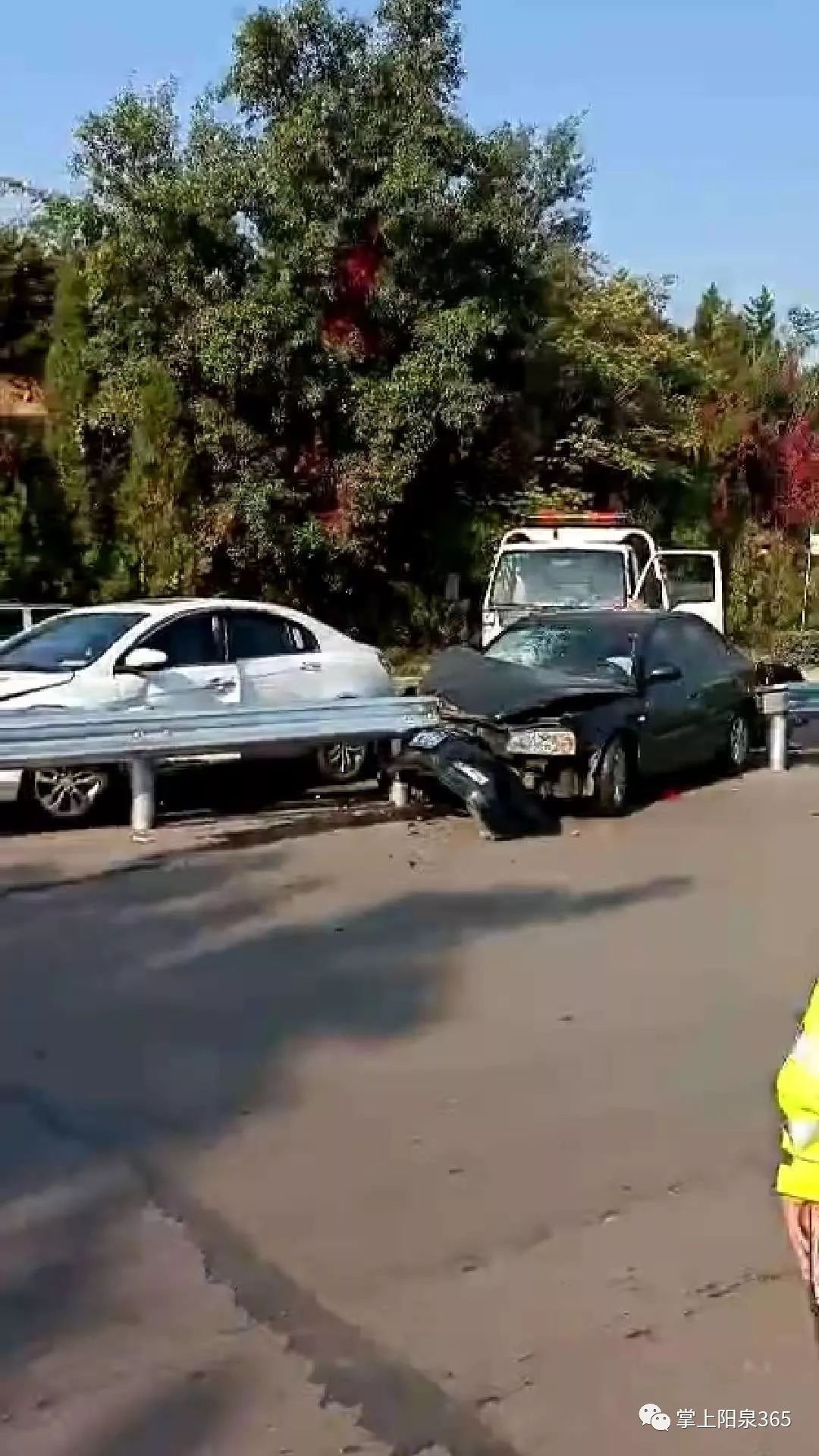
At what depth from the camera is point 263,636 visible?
46.2 ft

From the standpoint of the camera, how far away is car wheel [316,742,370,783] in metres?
14.3

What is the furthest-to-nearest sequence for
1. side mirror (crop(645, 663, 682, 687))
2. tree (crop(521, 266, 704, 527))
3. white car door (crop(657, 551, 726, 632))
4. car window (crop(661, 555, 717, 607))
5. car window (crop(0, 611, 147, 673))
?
tree (crop(521, 266, 704, 527)) → car window (crop(661, 555, 717, 607)) → white car door (crop(657, 551, 726, 632)) → side mirror (crop(645, 663, 682, 687)) → car window (crop(0, 611, 147, 673))

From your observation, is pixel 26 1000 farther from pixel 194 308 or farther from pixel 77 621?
pixel 194 308

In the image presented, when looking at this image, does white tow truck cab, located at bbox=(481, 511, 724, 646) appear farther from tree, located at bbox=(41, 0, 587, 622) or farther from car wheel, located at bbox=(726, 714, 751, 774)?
tree, located at bbox=(41, 0, 587, 622)

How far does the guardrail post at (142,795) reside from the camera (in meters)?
12.0

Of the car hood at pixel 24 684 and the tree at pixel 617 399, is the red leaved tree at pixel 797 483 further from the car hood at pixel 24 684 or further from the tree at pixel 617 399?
the car hood at pixel 24 684

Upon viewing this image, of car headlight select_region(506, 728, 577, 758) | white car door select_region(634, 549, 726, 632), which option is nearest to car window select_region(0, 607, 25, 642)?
white car door select_region(634, 549, 726, 632)

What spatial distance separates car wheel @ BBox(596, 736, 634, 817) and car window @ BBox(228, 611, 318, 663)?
2.68 metres

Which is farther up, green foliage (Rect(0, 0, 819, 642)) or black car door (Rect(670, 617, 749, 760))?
green foliage (Rect(0, 0, 819, 642))

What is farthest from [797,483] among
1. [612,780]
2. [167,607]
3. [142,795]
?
[142,795]

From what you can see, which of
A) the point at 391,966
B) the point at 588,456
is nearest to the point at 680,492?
the point at 588,456

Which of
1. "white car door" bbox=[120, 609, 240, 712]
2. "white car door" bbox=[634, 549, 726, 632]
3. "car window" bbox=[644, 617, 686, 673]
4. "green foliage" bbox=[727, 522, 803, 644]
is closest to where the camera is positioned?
"white car door" bbox=[120, 609, 240, 712]

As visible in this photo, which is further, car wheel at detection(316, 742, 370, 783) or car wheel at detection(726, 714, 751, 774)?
car wheel at detection(726, 714, 751, 774)

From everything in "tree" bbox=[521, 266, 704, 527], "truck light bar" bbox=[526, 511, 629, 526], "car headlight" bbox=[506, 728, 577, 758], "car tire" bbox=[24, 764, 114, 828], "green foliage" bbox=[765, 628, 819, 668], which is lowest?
"green foliage" bbox=[765, 628, 819, 668]
